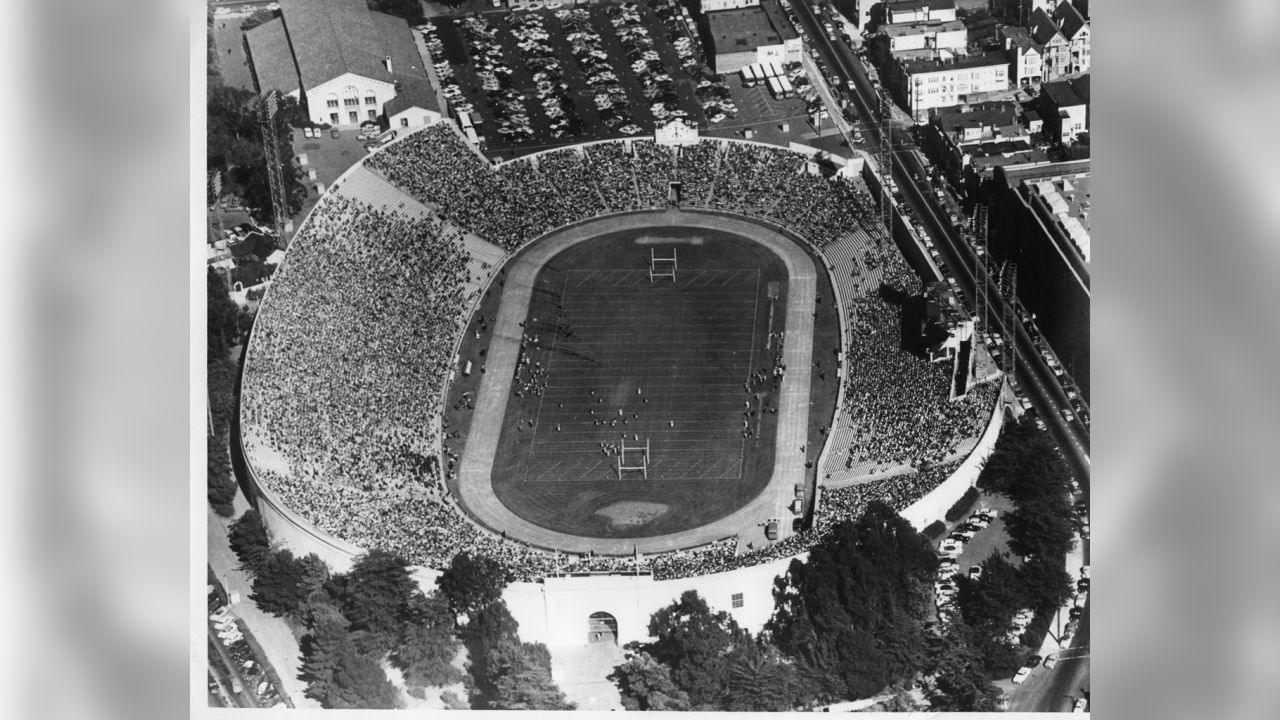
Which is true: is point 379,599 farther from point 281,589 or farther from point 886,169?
point 886,169

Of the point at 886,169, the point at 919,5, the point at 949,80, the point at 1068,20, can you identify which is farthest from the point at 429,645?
the point at 1068,20

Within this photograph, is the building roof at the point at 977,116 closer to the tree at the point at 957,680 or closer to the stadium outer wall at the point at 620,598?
the stadium outer wall at the point at 620,598

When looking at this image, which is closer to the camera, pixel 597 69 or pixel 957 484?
pixel 957 484

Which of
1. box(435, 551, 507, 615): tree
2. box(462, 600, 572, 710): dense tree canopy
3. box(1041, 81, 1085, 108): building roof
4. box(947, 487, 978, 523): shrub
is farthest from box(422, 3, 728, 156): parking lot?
box(462, 600, 572, 710): dense tree canopy

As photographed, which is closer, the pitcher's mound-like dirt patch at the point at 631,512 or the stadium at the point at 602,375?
the stadium at the point at 602,375

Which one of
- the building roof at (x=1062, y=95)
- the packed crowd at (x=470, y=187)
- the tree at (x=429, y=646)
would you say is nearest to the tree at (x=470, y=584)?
the tree at (x=429, y=646)
